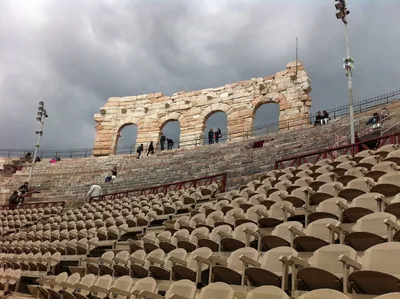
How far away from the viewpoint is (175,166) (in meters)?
18.4

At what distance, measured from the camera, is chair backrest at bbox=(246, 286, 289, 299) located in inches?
139

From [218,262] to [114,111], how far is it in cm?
2517

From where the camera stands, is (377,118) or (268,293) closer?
(268,293)

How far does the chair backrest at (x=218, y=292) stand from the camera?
3.99m

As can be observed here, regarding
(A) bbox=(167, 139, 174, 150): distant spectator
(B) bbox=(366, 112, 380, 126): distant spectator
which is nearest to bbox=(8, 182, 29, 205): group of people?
(A) bbox=(167, 139, 174, 150): distant spectator

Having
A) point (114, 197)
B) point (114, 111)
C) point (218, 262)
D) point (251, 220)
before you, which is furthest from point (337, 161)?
point (114, 111)

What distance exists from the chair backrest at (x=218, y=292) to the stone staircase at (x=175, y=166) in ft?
24.4

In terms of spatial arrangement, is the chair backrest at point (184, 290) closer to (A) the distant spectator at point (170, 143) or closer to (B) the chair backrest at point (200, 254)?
(B) the chair backrest at point (200, 254)

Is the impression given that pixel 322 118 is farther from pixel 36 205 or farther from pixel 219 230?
pixel 219 230

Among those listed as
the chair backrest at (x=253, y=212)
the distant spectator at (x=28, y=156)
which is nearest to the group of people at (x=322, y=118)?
the chair backrest at (x=253, y=212)

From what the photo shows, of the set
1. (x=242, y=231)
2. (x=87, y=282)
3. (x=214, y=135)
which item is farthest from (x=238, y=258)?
(x=214, y=135)

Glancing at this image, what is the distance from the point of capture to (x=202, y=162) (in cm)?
1759

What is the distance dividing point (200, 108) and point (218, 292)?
2231cm

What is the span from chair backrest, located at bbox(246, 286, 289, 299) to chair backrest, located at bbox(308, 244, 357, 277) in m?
0.68
